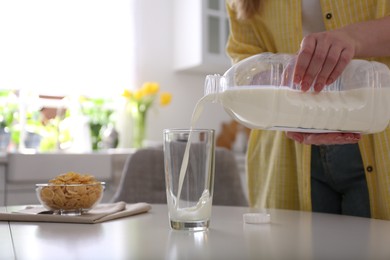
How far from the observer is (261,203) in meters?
1.32

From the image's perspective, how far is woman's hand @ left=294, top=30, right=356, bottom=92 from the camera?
84cm

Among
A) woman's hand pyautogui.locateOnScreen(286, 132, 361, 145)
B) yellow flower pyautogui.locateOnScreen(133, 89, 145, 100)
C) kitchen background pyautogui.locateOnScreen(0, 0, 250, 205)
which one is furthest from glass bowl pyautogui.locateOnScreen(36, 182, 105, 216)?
Result: yellow flower pyautogui.locateOnScreen(133, 89, 145, 100)

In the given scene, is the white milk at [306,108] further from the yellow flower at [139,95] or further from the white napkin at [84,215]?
the yellow flower at [139,95]

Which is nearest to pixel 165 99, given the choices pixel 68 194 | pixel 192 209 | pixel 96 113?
pixel 96 113

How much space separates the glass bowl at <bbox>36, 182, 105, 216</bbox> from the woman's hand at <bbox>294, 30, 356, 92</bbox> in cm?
38

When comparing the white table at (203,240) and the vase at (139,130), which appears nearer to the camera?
the white table at (203,240)

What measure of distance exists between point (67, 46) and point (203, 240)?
257 cm

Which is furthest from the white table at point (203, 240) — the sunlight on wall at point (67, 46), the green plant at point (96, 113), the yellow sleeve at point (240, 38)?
the sunlight on wall at point (67, 46)

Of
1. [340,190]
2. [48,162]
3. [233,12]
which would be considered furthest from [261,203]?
[48,162]

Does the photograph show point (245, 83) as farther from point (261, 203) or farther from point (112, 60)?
point (112, 60)

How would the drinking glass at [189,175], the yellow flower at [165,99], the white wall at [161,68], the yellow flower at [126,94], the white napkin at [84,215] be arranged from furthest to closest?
the white wall at [161,68] < the yellow flower at [165,99] < the yellow flower at [126,94] < the white napkin at [84,215] < the drinking glass at [189,175]

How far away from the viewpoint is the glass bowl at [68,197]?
Result: 3.03ft

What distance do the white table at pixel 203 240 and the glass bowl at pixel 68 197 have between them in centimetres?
8

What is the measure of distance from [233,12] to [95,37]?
6.42ft
